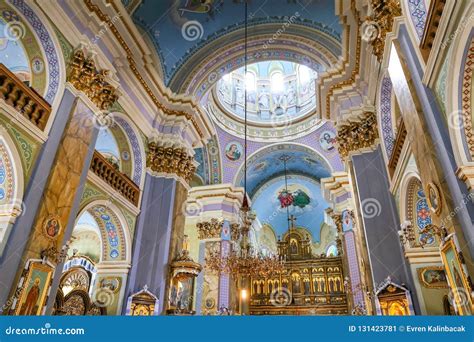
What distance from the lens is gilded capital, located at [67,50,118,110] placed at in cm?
638

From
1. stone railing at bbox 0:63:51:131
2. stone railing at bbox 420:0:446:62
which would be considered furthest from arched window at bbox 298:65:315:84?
stone railing at bbox 0:63:51:131

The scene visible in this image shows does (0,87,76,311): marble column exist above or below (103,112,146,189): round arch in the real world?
below

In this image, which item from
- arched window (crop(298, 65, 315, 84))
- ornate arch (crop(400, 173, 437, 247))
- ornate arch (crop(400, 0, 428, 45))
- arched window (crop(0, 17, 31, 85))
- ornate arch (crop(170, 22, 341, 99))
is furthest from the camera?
arched window (crop(298, 65, 315, 84))

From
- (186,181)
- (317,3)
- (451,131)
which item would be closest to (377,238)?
(451,131)

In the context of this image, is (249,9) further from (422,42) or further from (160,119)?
(422,42)

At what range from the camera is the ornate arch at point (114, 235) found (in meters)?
7.90

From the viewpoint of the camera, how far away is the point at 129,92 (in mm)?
8805

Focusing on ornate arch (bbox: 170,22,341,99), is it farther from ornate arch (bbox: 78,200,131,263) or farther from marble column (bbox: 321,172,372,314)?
marble column (bbox: 321,172,372,314)

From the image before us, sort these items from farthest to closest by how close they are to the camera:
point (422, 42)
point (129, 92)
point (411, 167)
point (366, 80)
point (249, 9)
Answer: point (249, 9) → point (129, 92) → point (366, 80) → point (411, 167) → point (422, 42)

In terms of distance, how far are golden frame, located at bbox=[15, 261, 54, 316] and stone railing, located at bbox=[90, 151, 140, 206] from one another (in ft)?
8.86

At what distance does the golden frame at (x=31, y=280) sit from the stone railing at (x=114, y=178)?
270 cm

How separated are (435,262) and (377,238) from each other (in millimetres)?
1178

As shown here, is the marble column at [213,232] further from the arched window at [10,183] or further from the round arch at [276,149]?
the arched window at [10,183]

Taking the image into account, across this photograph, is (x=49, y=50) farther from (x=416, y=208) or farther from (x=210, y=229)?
(x=210, y=229)
